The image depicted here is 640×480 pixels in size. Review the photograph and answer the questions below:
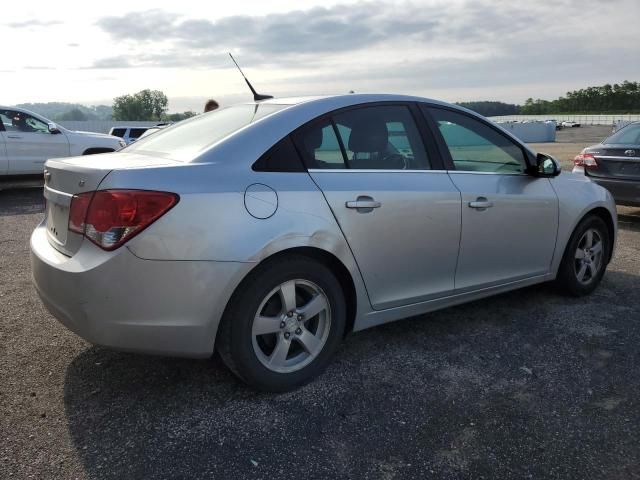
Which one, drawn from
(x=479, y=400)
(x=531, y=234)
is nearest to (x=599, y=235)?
(x=531, y=234)

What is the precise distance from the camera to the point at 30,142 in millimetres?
11281

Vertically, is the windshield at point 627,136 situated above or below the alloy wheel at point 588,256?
above

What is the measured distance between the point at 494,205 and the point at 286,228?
166 cm

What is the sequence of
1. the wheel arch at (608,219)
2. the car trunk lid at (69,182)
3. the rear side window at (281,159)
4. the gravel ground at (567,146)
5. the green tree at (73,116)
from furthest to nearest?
1. the green tree at (73,116)
2. the gravel ground at (567,146)
3. the wheel arch at (608,219)
4. the rear side window at (281,159)
5. the car trunk lid at (69,182)

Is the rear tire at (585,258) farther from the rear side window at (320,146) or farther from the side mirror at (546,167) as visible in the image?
the rear side window at (320,146)

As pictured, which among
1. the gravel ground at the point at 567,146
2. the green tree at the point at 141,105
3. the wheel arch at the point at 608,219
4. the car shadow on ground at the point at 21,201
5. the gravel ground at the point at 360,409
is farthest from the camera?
the green tree at the point at 141,105

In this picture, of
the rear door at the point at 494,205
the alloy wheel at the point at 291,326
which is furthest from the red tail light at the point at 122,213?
the rear door at the point at 494,205

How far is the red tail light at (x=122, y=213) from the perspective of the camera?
2570mm

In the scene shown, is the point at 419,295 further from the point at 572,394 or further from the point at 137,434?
the point at 137,434

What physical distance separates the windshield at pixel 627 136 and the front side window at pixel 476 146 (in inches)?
187

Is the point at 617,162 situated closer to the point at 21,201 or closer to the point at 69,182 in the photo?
the point at 69,182

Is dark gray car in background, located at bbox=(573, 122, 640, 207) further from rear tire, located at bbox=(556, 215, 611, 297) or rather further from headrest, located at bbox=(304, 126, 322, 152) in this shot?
headrest, located at bbox=(304, 126, 322, 152)

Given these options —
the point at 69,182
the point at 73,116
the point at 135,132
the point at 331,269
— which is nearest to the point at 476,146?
the point at 331,269

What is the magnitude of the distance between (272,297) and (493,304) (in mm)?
2286
